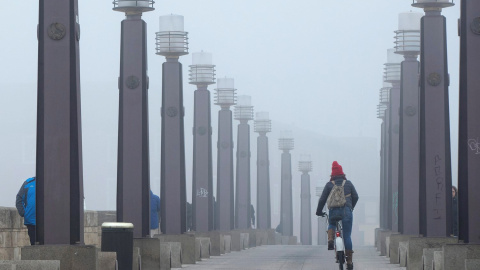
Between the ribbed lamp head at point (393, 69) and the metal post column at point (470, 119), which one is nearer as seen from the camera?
the metal post column at point (470, 119)

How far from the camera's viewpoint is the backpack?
23.7 metres

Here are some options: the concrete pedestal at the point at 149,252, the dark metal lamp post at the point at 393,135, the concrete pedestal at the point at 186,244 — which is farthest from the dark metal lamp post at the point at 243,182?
the concrete pedestal at the point at 149,252

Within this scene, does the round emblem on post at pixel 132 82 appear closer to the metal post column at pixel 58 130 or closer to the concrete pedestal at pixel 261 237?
the metal post column at pixel 58 130

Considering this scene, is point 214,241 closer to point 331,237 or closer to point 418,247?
point 418,247

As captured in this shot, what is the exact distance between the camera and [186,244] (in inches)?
1315

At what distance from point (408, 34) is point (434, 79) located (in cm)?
1051

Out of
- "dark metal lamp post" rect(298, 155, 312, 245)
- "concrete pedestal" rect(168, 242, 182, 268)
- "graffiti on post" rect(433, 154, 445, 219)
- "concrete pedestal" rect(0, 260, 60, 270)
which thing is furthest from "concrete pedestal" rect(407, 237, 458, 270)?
"dark metal lamp post" rect(298, 155, 312, 245)

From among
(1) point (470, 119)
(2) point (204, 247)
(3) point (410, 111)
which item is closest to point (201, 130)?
(2) point (204, 247)

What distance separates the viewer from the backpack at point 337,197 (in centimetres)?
2369

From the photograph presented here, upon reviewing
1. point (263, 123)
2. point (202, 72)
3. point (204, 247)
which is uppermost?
point (202, 72)

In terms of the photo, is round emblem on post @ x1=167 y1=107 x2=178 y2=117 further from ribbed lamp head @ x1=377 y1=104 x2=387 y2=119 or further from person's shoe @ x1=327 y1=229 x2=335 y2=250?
ribbed lamp head @ x1=377 y1=104 x2=387 y2=119

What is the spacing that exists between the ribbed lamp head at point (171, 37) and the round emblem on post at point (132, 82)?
803 centimetres

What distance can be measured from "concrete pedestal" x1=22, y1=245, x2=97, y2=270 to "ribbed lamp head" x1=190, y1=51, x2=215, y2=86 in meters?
25.8

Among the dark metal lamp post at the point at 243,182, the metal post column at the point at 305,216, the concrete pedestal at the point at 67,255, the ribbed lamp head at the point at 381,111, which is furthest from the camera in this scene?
the metal post column at the point at 305,216
